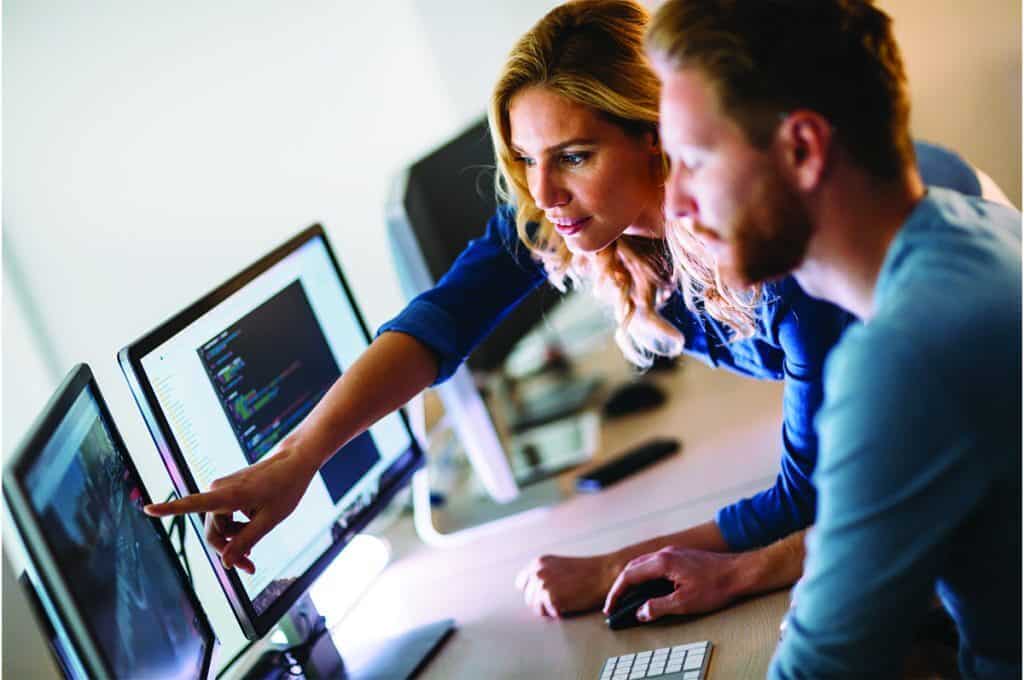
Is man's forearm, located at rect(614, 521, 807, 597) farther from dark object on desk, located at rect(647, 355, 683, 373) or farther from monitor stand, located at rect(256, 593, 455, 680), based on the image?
dark object on desk, located at rect(647, 355, 683, 373)

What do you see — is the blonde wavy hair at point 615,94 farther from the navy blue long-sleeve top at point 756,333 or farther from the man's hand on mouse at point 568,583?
the man's hand on mouse at point 568,583

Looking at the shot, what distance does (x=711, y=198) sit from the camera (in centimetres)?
94

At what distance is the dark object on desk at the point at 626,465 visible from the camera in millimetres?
1990

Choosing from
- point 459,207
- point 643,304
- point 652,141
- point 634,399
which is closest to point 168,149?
point 459,207

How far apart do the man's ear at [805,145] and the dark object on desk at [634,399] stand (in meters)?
1.46

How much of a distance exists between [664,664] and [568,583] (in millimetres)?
262

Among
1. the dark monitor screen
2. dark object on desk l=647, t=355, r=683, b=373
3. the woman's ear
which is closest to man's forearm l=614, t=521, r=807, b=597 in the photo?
the woman's ear

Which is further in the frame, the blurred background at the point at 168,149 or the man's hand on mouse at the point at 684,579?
the blurred background at the point at 168,149

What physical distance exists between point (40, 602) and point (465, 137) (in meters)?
1.31

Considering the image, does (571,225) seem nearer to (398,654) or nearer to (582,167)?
(582,167)

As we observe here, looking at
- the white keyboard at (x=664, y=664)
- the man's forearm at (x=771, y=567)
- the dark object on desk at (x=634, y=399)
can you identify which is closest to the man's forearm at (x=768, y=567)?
the man's forearm at (x=771, y=567)

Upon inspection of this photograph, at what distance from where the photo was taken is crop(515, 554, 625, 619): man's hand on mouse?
1.48 metres

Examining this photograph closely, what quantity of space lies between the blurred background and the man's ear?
1.51 m

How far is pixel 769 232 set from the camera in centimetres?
92
